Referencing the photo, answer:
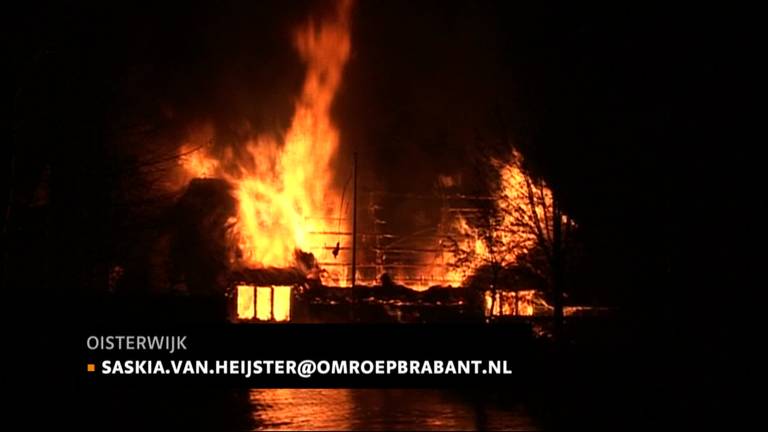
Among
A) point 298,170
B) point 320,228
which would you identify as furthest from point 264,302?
point 298,170

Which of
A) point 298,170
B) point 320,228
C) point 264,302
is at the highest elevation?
point 298,170

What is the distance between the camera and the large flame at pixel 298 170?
34.3 metres

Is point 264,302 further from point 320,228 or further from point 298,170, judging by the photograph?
point 298,170

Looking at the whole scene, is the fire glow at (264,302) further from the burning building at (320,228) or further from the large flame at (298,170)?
the large flame at (298,170)

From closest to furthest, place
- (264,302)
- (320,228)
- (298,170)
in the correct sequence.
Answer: (264,302) < (320,228) < (298,170)

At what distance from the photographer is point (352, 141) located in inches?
1574

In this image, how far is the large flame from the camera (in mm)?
34344

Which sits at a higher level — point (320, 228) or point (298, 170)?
point (298, 170)

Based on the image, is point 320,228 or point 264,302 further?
point 320,228

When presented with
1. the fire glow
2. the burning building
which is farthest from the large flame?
the fire glow

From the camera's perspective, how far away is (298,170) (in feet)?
124

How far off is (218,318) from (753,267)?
11066 millimetres

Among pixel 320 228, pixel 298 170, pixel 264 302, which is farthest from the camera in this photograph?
pixel 298 170

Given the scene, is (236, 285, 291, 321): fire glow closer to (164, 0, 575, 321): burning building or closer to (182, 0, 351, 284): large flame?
(164, 0, 575, 321): burning building
